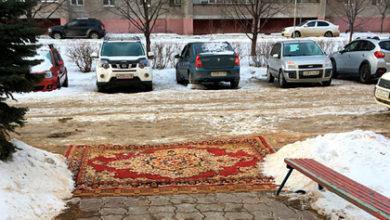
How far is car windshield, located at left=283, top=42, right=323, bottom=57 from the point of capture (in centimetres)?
1435

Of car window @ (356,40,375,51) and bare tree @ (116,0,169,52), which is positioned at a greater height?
bare tree @ (116,0,169,52)

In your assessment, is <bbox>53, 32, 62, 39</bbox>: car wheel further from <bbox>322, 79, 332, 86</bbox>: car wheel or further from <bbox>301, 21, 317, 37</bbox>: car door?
<bbox>322, 79, 332, 86</bbox>: car wheel

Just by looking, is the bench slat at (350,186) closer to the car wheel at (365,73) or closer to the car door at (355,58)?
the car wheel at (365,73)

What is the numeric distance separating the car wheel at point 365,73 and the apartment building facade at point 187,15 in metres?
23.8

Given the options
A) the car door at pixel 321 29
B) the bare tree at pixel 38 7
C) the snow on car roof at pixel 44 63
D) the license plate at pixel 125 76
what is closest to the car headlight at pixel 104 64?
the license plate at pixel 125 76

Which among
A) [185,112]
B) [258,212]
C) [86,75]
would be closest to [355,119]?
[185,112]

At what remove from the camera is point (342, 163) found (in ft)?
15.4

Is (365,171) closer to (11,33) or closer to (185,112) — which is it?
(11,33)

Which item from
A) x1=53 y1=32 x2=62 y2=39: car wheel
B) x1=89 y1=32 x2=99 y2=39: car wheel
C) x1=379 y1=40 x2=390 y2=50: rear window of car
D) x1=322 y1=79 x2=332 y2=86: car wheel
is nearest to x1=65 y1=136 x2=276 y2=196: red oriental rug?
x1=322 y1=79 x2=332 y2=86: car wheel

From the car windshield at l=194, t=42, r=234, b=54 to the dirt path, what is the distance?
7.08 ft

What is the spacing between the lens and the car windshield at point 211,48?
14.1 m

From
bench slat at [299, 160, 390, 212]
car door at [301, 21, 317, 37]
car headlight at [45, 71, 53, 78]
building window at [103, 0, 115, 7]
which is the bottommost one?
bench slat at [299, 160, 390, 212]

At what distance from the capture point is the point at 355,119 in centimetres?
845

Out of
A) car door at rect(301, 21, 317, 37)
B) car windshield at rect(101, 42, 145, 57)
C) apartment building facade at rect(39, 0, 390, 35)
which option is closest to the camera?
car windshield at rect(101, 42, 145, 57)
